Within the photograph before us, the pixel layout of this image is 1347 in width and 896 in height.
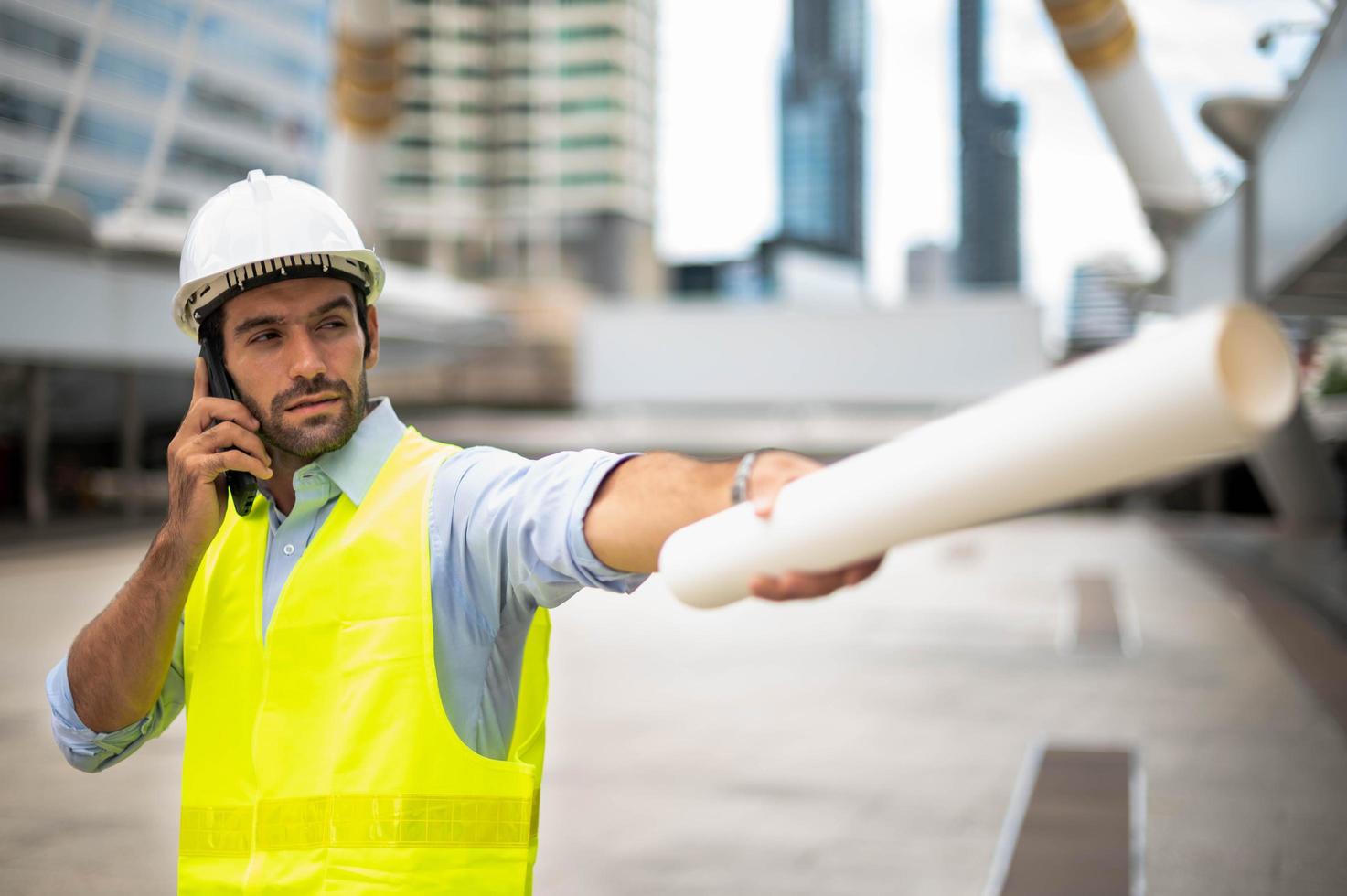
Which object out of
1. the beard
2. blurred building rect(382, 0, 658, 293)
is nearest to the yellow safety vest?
the beard

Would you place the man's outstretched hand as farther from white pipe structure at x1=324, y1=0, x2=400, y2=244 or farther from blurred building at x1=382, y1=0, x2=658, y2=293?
blurred building at x1=382, y1=0, x2=658, y2=293

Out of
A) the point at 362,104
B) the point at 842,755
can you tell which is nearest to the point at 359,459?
the point at 842,755

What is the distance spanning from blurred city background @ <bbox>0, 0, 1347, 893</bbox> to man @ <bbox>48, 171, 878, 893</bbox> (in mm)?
1227

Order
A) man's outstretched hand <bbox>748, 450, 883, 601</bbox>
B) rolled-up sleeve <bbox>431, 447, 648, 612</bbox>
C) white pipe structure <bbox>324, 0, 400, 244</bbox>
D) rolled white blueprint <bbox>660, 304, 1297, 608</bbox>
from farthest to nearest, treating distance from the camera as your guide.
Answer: white pipe structure <bbox>324, 0, 400, 244</bbox> < rolled-up sleeve <bbox>431, 447, 648, 612</bbox> < man's outstretched hand <bbox>748, 450, 883, 601</bbox> < rolled white blueprint <bbox>660, 304, 1297, 608</bbox>

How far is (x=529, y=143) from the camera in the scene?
93.3 metres

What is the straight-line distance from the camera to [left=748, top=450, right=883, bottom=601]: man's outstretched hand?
1.44 metres

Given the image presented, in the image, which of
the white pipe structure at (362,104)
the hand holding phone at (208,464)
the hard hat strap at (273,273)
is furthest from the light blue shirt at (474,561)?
the white pipe structure at (362,104)

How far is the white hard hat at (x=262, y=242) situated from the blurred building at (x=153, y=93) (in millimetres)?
16504

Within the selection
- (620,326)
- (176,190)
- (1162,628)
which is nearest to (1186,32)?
(1162,628)

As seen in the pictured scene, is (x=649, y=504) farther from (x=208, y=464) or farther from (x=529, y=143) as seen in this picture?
(x=529, y=143)

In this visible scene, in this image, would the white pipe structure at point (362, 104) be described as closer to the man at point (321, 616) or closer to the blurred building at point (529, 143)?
the man at point (321, 616)

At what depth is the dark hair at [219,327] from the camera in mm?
2217

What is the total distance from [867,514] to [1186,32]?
15468 millimetres

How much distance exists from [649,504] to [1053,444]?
2.51ft
